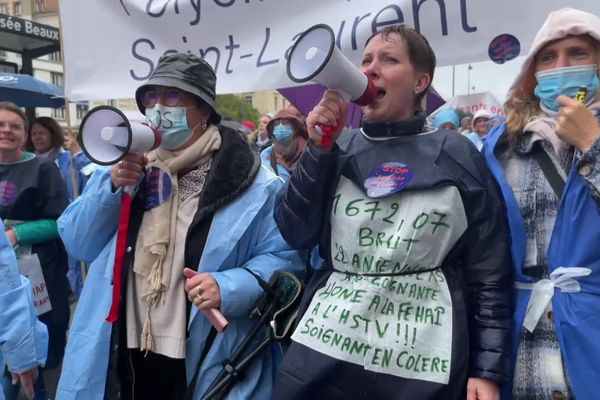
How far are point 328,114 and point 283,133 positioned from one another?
3.39 meters

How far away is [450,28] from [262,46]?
3.44ft

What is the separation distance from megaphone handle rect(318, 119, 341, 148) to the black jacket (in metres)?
0.04

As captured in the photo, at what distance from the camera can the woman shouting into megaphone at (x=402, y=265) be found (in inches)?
63.7

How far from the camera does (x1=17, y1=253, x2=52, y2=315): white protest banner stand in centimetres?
345

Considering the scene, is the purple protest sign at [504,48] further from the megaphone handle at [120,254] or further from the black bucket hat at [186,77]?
the megaphone handle at [120,254]

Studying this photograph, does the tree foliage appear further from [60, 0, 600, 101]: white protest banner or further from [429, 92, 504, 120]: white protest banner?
[60, 0, 600, 101]: white protest banner

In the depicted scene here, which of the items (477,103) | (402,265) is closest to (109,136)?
(402,265)

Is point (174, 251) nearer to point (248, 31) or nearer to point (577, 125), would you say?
point (577, 125)

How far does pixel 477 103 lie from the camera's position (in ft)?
36.3

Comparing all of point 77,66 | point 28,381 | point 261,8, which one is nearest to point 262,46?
point 261,8

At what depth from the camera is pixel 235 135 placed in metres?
2.34

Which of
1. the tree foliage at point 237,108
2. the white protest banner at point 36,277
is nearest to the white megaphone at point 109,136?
the white protest banner at point 36,277

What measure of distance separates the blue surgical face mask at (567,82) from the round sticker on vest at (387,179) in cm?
49

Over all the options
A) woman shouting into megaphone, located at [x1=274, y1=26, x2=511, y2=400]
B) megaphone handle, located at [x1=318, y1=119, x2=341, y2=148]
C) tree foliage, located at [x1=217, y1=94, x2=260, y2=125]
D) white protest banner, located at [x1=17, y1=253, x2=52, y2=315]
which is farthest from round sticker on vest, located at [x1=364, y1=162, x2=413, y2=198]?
tree foliage, located at [x1=217, y1=94, x2=260, y2=125]
